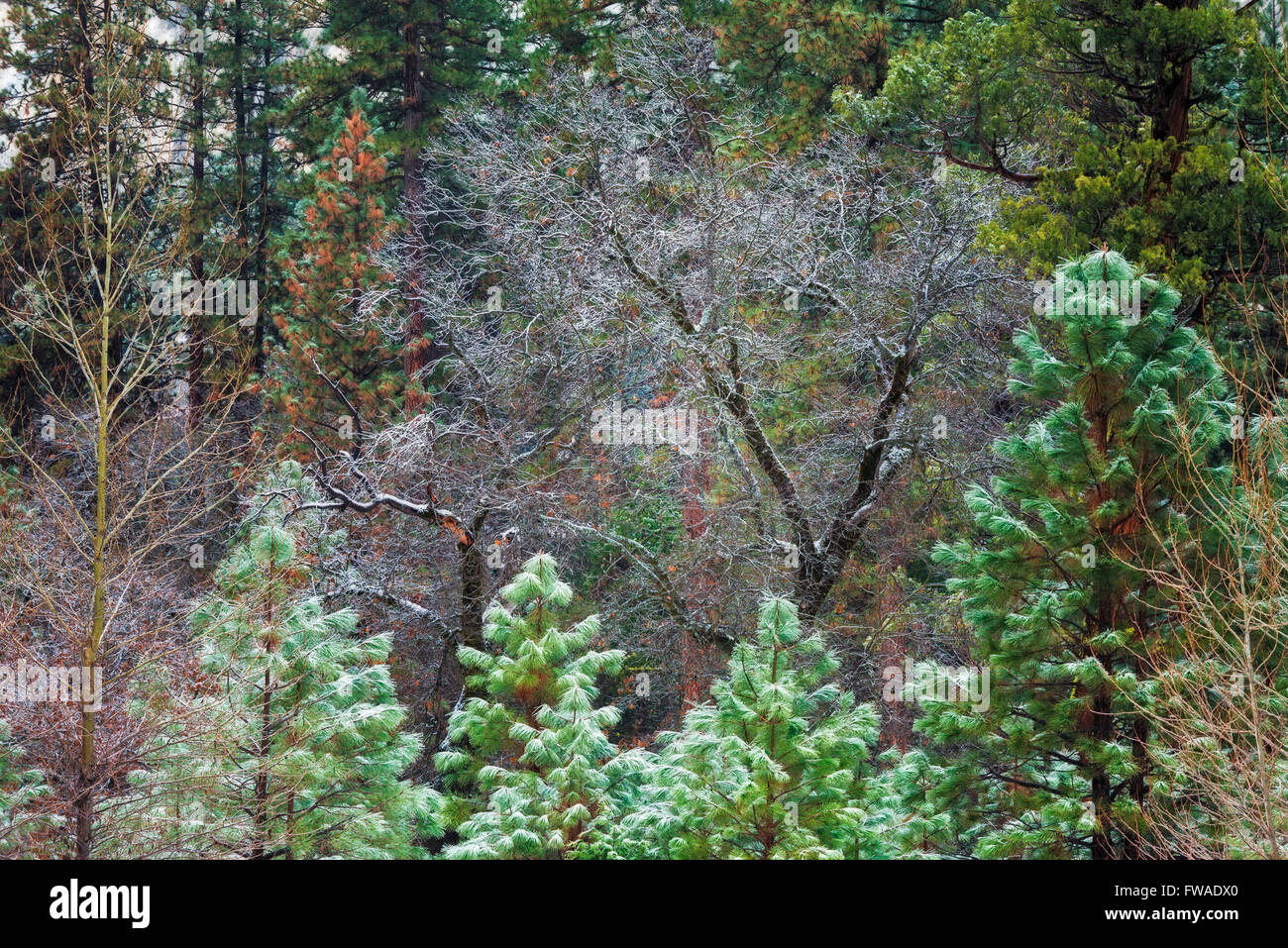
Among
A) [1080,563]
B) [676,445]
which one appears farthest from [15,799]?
[676,445]

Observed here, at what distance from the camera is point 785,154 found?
15844mm

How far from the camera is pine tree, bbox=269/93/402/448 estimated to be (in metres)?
18.4

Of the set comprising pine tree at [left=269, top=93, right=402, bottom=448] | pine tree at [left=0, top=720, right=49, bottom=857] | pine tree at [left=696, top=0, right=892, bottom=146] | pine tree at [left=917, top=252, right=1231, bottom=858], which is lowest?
pine tree at [left=0, top=720, right=49, bottom=857]

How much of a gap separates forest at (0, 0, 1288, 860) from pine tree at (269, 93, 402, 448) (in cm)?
10

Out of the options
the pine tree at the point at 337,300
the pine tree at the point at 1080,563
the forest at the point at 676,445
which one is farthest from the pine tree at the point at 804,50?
the pine tree at the point at 1080,563

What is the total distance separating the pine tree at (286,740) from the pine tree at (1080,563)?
4.45m

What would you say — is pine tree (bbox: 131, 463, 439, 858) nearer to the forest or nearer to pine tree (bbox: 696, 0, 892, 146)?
the forest

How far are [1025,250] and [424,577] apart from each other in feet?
30.7

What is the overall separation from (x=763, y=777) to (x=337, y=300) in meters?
12.6

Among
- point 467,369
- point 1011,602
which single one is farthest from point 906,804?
point 467,369

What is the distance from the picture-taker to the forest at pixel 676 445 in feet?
27.0

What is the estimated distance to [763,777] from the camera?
8.08m

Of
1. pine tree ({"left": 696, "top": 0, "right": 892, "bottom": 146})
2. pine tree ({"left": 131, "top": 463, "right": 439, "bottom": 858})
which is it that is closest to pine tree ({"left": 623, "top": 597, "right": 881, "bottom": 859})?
pine tree ({"left": 131, "top": 463, "right": 439, "bottom": 858})

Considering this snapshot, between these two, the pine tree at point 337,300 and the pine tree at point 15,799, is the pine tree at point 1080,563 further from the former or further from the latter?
the pine tree at point 337,300
